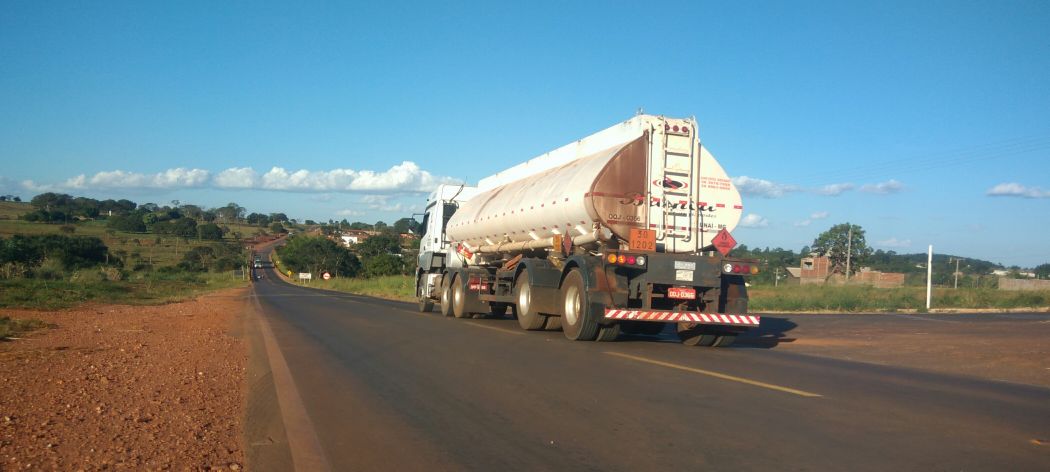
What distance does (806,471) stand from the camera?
5250mm

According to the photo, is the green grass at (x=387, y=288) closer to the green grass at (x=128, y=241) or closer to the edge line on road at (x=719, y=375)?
the green grass at (x=128, y=241)

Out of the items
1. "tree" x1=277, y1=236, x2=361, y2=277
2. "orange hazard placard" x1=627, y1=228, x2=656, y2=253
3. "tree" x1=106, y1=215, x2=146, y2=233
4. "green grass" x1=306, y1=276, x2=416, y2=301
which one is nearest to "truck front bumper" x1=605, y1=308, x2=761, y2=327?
"orange hazard placard" x1=627, y1=228, x2=656, y2=253

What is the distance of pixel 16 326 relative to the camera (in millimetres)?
16562

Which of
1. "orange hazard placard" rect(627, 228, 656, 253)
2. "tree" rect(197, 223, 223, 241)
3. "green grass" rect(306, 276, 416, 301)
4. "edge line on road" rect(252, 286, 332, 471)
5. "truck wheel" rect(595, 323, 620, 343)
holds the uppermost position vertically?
"tree" rect(197, 223, 223, 241)

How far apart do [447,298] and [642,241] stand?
33.6ft

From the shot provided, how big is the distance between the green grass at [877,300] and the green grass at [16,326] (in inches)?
943

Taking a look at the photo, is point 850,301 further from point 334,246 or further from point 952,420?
point 334,246

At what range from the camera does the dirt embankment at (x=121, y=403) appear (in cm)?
564

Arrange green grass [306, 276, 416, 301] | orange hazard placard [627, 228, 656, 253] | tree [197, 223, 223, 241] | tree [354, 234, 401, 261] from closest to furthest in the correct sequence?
orange hazard placard [627, 228, 656, 253]
green grass [306, 276, 416, 301]
tree [354, 234, 401, 261]
tree [197, 223, 223, 241]

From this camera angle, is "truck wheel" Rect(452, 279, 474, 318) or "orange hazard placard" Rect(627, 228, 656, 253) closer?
"orange hazard placard" Rect(627, 228, 656, 253)

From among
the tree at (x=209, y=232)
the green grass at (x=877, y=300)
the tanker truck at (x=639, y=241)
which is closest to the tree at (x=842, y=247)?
the green grass at (x=877, y=300)

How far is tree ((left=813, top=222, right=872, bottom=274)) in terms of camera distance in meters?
61.1

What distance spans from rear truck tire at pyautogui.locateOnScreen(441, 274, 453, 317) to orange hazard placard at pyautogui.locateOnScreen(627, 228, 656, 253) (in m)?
9.81

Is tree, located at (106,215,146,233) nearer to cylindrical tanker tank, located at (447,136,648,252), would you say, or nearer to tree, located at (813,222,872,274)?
tree, located at (813,222,872,274)
